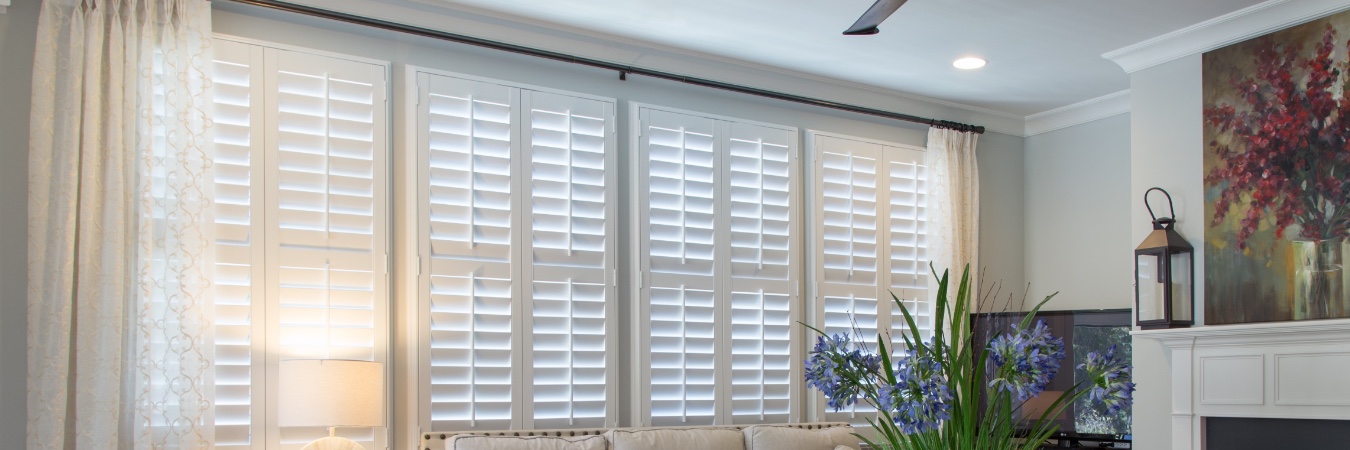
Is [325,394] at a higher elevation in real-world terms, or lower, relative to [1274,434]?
higher

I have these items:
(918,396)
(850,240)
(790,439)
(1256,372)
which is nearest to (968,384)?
(918,396)

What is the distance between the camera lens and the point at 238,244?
4.14m

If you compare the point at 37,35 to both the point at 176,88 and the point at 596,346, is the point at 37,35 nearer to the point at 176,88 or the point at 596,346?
the point at 176,88

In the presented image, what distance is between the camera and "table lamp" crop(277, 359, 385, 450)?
3.84m

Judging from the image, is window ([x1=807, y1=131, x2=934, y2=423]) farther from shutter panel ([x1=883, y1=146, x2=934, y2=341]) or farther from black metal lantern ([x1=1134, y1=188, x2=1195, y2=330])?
black metal lantern ([x1=1134, y1=188, x2=1195, y2=330])

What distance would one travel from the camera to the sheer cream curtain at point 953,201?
613cm

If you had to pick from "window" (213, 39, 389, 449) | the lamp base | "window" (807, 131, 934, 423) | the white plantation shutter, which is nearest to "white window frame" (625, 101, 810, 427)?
"window" (807, 131, 934, 423)

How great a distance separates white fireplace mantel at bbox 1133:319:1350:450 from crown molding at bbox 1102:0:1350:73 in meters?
1.30

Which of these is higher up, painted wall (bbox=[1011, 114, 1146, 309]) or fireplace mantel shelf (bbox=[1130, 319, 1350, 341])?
painted wall (bbox=[1011, 114, 1146, 309])

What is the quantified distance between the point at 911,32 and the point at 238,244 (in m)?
3.10

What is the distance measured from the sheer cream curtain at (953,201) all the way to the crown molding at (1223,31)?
3.71ft

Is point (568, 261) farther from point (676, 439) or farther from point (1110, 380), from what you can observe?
point (1110, 380)

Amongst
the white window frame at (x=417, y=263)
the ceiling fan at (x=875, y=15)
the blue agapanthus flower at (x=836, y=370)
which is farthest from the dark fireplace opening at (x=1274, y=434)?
the blue agapanthus flower at (x=836, y=370)

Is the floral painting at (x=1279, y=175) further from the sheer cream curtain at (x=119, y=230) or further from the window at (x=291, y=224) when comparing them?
the sheer cream curtain at (x=119, y=230)
